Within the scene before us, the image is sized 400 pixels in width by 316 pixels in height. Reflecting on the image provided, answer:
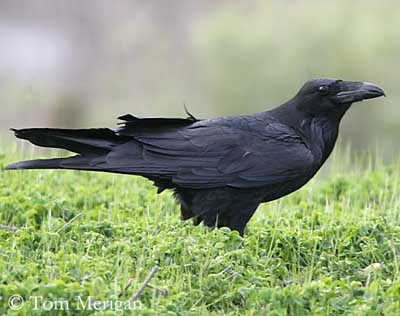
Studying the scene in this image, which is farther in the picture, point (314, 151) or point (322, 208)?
point (322, 208)

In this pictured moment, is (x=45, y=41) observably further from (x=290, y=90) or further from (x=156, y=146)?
(x=156, y=146)

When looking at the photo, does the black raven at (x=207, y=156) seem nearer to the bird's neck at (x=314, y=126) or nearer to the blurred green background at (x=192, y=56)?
the bird's neck at (x=314, y=126)

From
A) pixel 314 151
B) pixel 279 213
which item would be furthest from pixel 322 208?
pixel 314 151

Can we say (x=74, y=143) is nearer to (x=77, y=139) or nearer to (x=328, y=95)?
(x=77, y=139)

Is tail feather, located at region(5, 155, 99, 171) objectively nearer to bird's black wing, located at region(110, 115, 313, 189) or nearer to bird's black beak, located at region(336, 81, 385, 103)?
bird's black wing, located at region(110, 115, 313, 189)

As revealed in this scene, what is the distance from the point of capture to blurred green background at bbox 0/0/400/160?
23.5m

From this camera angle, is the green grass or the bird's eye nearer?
the green grass

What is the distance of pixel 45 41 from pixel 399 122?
46.1 ft

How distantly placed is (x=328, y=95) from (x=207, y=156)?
3.60 feet

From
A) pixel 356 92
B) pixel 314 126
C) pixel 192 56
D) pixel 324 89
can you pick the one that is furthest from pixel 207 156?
pixel 192 56

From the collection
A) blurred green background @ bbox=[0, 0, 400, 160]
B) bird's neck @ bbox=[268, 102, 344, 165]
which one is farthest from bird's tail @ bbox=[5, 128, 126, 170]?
blurred green background @ bbox=[0, 0, 400, 160]

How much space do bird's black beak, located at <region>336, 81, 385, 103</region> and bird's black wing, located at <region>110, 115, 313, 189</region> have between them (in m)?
0.48

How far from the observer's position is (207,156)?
20.1 feet

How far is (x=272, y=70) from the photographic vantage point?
79.8 ft
